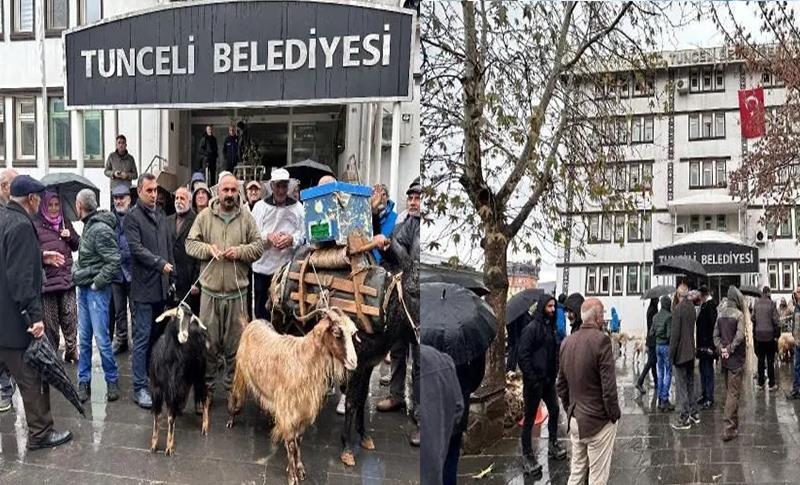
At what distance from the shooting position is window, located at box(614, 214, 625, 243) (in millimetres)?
1913

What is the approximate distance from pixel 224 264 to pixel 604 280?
1.29 metres

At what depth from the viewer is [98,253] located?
240 cm

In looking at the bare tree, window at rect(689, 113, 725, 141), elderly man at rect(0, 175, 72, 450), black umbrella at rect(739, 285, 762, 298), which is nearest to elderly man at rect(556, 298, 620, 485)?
the bare tree

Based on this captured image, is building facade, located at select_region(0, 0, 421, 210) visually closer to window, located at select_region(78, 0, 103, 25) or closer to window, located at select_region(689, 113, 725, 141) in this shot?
window, located at select_region(78, 0, 103, 25)

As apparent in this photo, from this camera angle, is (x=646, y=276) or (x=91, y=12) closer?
(x=646, y=276)

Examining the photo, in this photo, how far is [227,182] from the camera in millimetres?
2299

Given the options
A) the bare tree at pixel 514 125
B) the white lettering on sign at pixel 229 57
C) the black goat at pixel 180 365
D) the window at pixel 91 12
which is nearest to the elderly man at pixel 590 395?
the bare tree at pixel 514 125

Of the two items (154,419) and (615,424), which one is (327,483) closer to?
(154,419)

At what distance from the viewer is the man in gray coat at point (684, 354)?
1.94m

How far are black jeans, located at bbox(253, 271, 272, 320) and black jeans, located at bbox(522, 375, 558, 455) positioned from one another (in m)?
0.92

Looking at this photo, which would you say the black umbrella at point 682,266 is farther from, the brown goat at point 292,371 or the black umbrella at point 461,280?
the brown goat at point 292,371

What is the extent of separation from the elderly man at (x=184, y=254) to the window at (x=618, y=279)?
4.61 feet

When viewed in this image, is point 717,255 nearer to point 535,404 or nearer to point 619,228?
point 619,228

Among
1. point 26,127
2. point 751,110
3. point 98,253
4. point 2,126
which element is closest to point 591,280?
point 751,110
